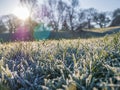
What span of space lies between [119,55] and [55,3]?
7422 centimetres

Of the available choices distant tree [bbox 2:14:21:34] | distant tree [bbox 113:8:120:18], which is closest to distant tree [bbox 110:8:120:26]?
distant tree [bbox 113:8:120:18]

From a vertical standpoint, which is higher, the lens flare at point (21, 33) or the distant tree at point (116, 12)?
the distant tree at point (116, 12)

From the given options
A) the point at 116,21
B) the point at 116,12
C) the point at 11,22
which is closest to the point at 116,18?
the point at 116,21

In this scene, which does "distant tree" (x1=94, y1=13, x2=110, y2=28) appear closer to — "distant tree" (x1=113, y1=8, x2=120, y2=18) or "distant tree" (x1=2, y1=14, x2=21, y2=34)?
"distant tree" (x1=113, y1=8, x2=120, y2=18)

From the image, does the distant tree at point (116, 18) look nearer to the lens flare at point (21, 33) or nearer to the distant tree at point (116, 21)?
the distant tree at point (116, 21)

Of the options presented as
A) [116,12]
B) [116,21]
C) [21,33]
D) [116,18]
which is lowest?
[21,33]

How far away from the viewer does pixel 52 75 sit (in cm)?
263

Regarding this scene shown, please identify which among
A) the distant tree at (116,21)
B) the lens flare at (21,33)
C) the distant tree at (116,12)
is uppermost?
the distant tree at (116,12)

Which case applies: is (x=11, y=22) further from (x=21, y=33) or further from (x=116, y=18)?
(x=116, y=18)

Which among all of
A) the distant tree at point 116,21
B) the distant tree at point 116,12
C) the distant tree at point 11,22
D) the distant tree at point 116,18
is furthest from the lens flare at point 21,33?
the distant tree at point 116,12

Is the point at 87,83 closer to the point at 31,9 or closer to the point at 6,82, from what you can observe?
the point at 6,82

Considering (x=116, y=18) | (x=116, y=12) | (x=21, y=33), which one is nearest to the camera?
(x=21, y=33)

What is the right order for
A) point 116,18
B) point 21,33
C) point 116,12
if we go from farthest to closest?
point 116,12 < point 116,18 < point 21,33

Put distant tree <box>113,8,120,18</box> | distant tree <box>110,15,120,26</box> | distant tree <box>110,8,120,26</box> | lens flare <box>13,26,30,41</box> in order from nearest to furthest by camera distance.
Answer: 1. lens flare <box>13,26,30,41</box>
2. distant tree <box>110,15,120,26</box>
3. distant tree <box>110,8,120,26</box>
4. distant tree <box>113,8,120,18</box>
